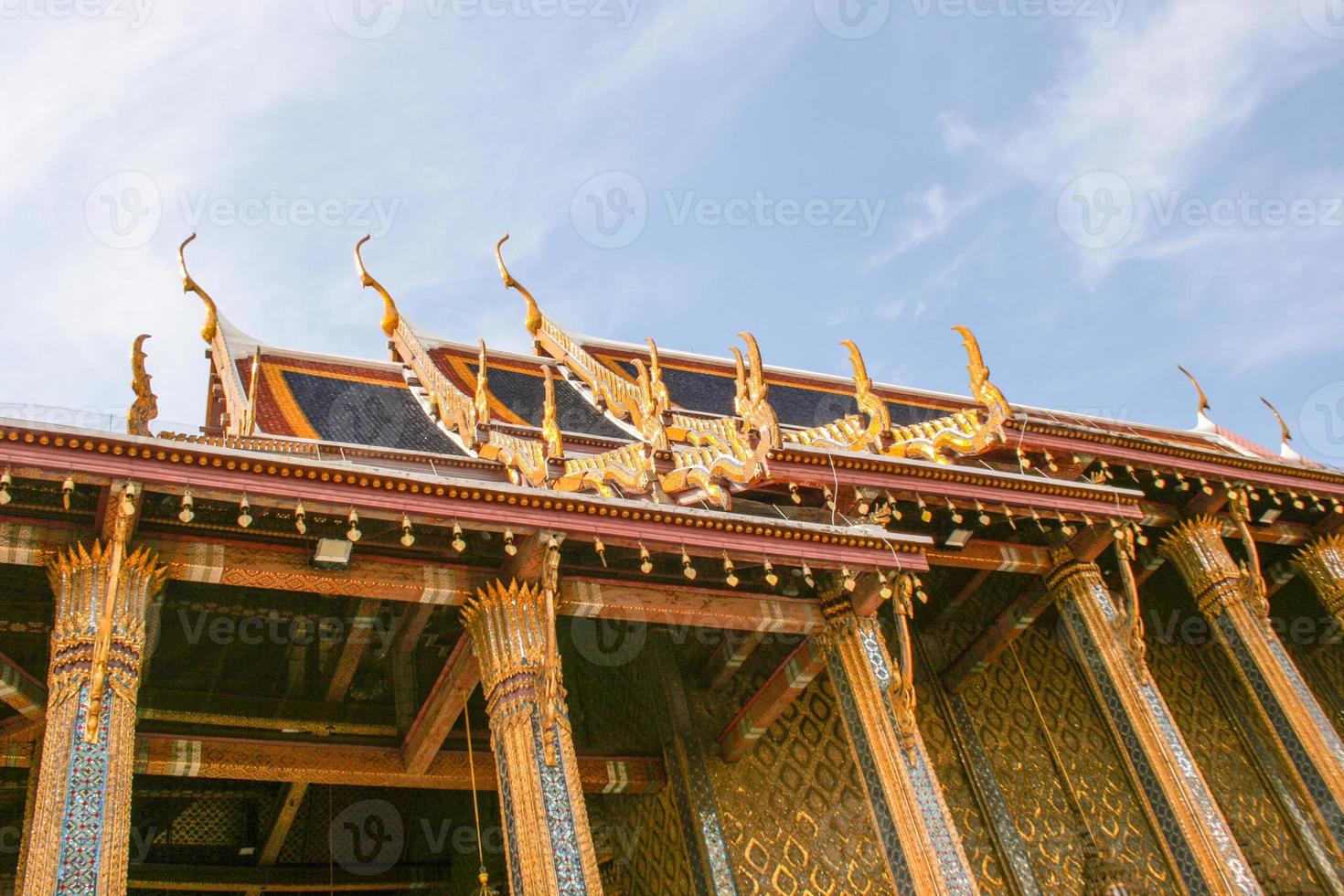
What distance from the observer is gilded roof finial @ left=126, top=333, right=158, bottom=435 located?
23.0 feet

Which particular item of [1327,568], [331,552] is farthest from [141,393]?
[1327,568]

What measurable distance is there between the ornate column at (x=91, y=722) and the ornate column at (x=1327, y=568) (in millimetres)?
9744

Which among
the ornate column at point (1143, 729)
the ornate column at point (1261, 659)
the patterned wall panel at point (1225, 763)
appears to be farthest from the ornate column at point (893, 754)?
the patterned wall panel at point (1225, 763)

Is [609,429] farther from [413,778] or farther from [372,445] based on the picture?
[413,778]

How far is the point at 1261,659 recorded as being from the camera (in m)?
9.42

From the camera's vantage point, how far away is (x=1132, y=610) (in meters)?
9.01

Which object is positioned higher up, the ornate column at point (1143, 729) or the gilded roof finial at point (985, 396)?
the gilded roof finial at point (985, 396)

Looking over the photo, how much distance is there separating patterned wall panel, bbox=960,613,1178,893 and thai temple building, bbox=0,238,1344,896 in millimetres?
34

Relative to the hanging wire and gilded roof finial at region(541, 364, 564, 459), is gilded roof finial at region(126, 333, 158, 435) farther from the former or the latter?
the hanging wire

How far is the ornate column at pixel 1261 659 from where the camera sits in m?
8.85

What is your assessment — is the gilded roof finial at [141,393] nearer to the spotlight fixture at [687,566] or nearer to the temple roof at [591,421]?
the temple roof at [591,421]

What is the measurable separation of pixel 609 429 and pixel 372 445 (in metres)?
3.14

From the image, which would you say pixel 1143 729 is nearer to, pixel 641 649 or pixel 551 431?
pixel 641 649

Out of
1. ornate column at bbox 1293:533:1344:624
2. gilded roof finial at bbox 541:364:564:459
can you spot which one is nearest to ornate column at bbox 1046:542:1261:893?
ornate column at bbox 1293:533:1344:624
